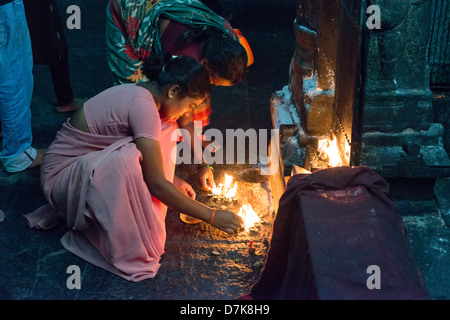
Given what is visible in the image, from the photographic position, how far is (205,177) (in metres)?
3.82

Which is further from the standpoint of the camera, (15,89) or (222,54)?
(15,89)

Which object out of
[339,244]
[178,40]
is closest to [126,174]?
[178,40]

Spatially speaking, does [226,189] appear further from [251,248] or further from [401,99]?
[401,99]

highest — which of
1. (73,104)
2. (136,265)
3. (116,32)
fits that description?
(116,32)

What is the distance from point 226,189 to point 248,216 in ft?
1.28

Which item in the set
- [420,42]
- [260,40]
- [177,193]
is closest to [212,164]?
[177,193]

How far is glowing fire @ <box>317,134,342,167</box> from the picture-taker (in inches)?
130

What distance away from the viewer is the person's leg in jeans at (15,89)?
3.85m

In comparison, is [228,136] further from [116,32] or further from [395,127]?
[395,127]

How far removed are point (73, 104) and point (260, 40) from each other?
264cm

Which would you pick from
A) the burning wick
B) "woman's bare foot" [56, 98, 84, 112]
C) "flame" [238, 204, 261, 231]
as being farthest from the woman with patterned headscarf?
"woman's bare foot" [56, 98, 84, 112]

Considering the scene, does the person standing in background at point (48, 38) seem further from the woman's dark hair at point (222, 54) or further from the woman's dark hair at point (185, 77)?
the woman's dark hair at point (185, 77)

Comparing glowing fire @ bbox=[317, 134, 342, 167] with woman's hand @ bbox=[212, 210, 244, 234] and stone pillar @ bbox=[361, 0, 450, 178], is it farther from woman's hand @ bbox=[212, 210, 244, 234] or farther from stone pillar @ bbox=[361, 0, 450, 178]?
woman's hand @ bbox=[212, 210, 244, 234]

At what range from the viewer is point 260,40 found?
671cm
